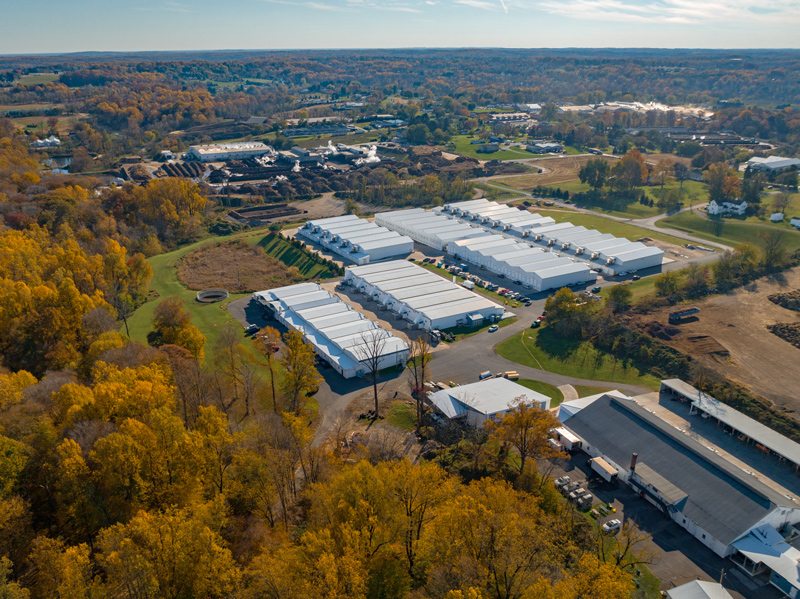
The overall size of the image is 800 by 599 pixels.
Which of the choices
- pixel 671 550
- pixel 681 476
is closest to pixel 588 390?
pixel 681 476

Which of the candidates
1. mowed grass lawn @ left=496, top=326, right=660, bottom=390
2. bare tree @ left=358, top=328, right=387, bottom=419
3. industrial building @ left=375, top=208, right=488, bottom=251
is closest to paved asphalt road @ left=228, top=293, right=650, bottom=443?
mowed grass lawn @ left=496, top=326, right=660, bottom=390

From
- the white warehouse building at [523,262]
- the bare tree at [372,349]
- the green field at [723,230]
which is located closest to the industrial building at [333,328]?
the bare tree at [372,349]

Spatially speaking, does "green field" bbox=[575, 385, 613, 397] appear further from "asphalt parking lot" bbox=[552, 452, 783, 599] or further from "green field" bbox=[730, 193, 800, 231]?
"green field" bbox=[730, 193, 800, 231]

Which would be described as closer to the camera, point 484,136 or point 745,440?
point 745,440

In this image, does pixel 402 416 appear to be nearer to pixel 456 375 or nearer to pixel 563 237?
pixel 456 375

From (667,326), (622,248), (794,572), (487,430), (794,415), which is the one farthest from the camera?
(622,248)

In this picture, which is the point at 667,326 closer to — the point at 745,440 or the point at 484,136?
the point at 745,440

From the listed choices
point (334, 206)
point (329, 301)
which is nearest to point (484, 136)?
point (334, 206)

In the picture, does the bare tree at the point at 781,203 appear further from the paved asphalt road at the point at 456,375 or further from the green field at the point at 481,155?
the paved asphalt road at the point at 456,375
